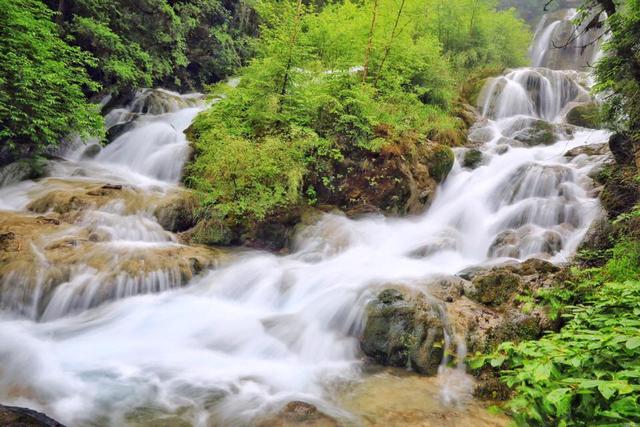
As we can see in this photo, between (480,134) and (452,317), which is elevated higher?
(480,134)

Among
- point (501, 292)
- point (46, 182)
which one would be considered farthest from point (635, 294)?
point (46, 182)

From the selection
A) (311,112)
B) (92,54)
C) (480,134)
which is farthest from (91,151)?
(480,134)

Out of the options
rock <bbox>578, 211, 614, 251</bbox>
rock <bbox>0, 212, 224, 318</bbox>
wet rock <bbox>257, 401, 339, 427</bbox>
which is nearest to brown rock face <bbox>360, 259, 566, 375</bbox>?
rock <bbox>578, 211, 614, 251</bbox>

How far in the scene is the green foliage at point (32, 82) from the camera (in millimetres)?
7738

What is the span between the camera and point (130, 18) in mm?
13211

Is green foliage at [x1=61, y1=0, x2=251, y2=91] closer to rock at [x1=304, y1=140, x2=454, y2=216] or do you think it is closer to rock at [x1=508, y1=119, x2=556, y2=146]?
rock at [x1=304, y1=140, x2=454, y2=216]

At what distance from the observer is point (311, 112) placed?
9.09 metres

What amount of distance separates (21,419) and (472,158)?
11598 mm

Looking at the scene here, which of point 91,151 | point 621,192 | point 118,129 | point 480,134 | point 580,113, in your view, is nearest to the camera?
point 621,192

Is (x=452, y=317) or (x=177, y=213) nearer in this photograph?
(x=452, y=317)

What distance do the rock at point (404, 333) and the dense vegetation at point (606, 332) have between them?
1.14 meters

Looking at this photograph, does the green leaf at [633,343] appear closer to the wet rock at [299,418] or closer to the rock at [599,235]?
the wet rock at [299,418]

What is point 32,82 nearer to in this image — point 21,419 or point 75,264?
point 75,264

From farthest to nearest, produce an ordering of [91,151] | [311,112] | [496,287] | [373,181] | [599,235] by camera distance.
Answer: [91,151], [373,181], [311,112], [599,235], [496,287]
